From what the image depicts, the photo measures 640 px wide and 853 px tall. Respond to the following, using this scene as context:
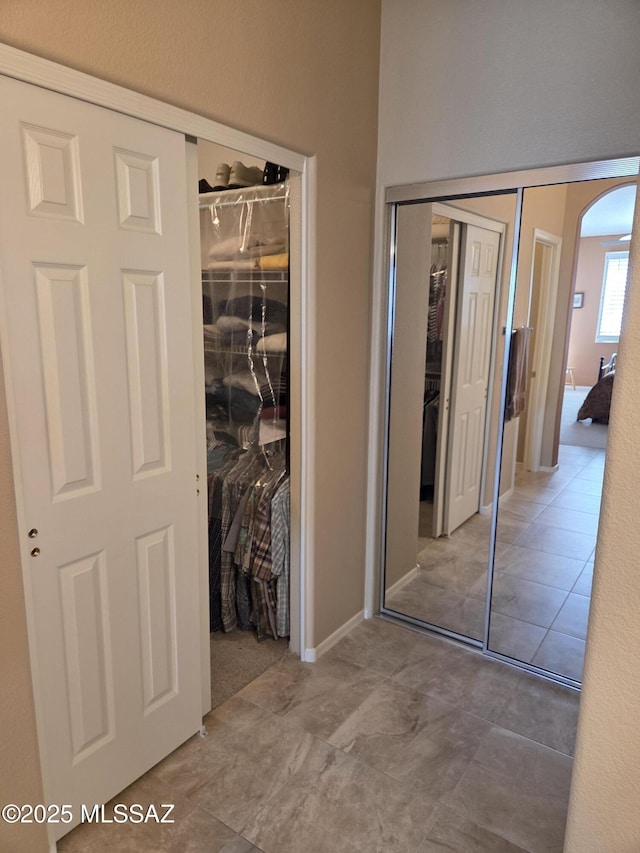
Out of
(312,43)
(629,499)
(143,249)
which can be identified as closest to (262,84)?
(312,43)

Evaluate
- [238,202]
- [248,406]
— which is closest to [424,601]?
[248,406]

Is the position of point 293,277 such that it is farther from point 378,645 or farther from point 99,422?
point 378,645

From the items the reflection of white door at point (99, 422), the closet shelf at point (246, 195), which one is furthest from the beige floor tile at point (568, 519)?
the closet shelf at point (246, 195)

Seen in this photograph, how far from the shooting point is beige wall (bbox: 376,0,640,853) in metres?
0.95

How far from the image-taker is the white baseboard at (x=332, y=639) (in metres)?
2.58

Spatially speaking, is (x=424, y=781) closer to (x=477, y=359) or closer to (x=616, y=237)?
(x=477, y=359)

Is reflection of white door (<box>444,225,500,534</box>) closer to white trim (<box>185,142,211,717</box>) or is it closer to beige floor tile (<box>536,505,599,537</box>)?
beige floor tile (<box>536,505,599,537</box>)

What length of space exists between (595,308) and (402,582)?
66.1 inches

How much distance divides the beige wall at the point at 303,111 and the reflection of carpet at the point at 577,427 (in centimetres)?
91

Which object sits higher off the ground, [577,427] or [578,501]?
[577,427]

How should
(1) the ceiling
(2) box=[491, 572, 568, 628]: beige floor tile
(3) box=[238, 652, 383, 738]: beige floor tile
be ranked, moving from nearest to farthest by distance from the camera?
(1) the ceiling < (3) box=[238, 652, 383, 738]: beige floor tile < (2) box=[491, 572, 568, 628]: beige floor tile

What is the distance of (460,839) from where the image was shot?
172 cm

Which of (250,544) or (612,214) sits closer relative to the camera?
(612,214)

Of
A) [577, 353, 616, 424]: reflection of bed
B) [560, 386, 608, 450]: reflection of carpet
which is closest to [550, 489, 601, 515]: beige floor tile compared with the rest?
[560, 386, 608, 450]: reflection of carpet
